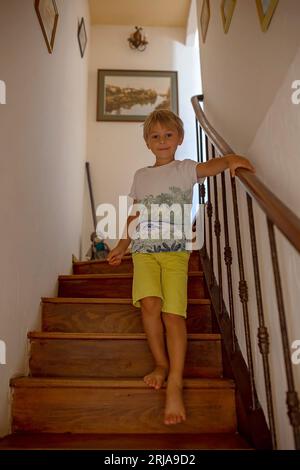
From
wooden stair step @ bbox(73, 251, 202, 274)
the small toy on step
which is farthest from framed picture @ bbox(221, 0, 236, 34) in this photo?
Answer: the small toy on step

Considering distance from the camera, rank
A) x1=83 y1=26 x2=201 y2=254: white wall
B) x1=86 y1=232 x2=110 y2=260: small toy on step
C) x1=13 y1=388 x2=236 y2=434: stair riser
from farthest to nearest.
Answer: x1=83 y1=26 x2=201 y2=254: white wall, x1=86 y1=232 x2=110 y2=260: small toy on step, x1=13 y1=388 x2=236 y2=434: stair riser

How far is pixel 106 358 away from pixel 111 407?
0.86 feet

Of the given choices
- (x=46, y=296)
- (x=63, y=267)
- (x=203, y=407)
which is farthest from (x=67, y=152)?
(x=203, y=407)

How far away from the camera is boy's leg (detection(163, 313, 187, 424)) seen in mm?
1266

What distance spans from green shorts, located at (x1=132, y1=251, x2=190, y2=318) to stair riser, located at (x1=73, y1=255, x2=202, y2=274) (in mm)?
717

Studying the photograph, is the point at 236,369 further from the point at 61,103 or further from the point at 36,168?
the point at 61,103

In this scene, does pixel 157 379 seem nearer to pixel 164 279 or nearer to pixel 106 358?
pixel 106 358

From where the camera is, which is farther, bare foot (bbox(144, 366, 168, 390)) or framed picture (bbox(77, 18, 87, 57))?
framed picture (bbox(77, 18, 87, 57))

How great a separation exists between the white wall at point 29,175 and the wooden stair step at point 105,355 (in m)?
0.09

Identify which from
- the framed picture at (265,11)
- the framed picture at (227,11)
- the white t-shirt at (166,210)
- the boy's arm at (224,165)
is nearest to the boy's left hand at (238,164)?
the boy's arm at (224,165)

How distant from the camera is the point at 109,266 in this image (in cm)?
252

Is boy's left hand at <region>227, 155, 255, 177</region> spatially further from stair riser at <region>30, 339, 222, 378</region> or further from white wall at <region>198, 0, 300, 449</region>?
stair riser at <region>30, 339, 222, 378</region>

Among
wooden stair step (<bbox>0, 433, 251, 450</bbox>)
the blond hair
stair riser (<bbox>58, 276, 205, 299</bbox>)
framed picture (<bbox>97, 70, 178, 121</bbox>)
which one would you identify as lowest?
wooden stair step (<bbox>0, 433, 251, 450</bbox>)

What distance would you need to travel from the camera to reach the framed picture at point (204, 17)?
2.32m
